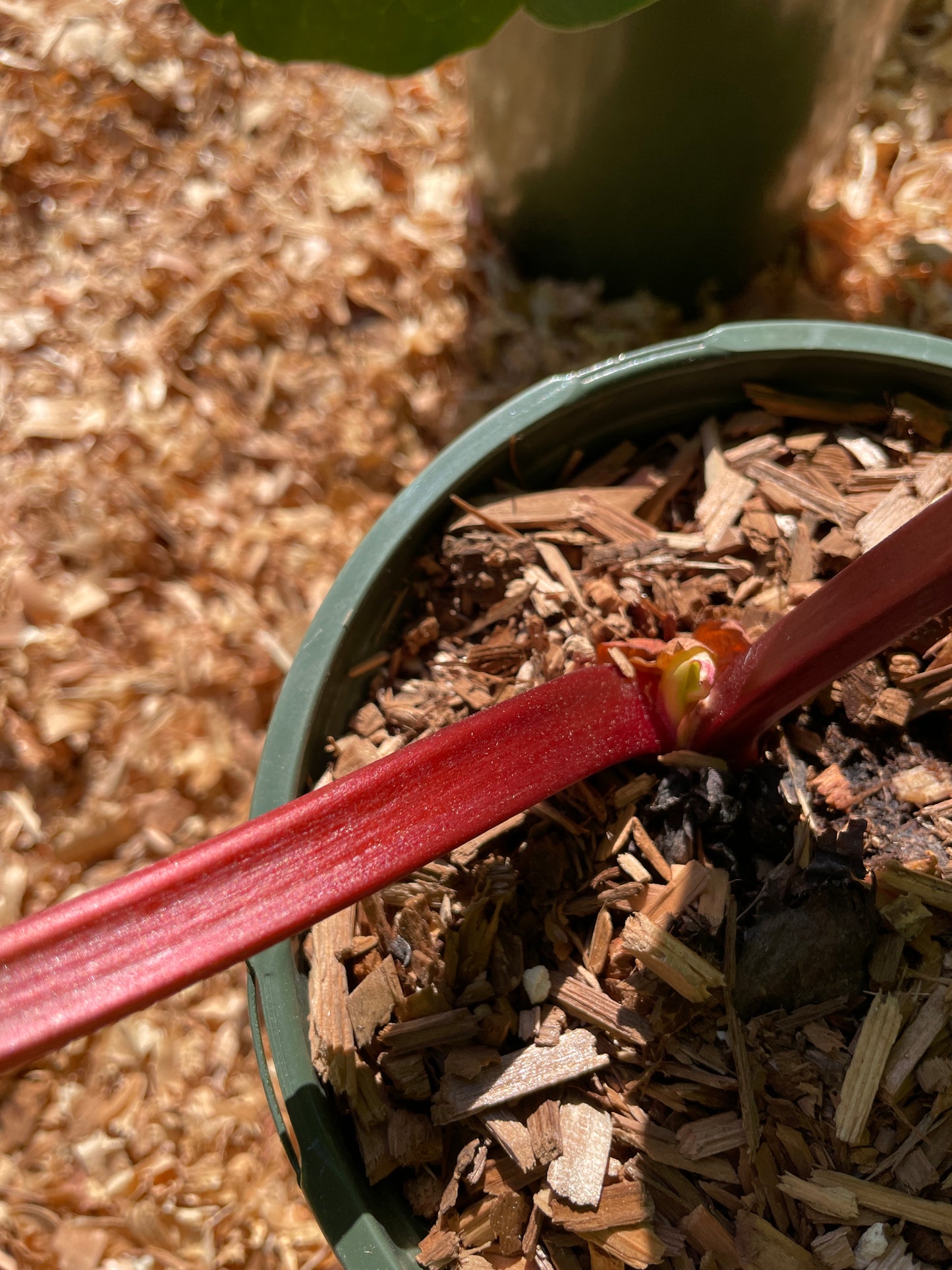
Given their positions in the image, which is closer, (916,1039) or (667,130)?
(916,1039)

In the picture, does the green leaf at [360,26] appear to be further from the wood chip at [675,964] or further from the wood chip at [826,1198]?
the wood chip at [826,1198]

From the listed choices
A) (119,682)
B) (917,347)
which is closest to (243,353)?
(119,682)

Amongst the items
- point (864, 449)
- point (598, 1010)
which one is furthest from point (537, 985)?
point (864, 449)

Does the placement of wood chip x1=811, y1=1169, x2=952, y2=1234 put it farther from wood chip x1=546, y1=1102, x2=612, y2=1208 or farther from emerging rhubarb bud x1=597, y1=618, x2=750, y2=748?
emerging rhubarb bud x1=597, y1=618, x2=750, y2=748

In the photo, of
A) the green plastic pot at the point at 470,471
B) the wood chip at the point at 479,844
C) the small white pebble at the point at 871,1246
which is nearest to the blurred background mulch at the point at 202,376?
the green plastic pot at the point at 470,471

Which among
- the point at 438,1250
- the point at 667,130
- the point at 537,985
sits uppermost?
the point at 667,130

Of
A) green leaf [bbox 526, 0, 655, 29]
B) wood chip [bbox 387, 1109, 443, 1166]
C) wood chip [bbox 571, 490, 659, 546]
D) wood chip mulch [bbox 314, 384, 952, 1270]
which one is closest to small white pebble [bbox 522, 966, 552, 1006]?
wood chip mulch [bbox 314, 384, 952, 1270]

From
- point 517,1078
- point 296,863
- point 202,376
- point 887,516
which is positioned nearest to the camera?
point 296,863

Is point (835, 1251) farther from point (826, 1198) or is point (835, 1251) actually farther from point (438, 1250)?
point (438, 1250)

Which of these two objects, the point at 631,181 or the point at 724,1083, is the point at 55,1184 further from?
the point at 631,181
